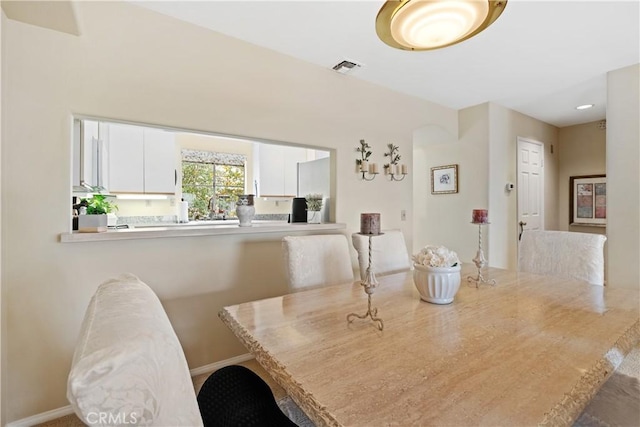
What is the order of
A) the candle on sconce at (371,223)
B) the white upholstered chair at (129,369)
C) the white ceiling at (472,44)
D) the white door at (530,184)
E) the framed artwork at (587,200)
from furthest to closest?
the framed artwork at (587,200) → the white door at (530,184) → the white ceiling at (472,44) → the candle on sconce at (371,223) → the white upholstered chair at (129,369)

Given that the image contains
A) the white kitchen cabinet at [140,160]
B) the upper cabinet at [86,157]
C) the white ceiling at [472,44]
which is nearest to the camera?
the white ceiling at [472,44]

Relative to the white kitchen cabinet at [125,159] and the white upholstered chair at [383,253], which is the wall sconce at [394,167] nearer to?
the white upholstered chair at [383,253]

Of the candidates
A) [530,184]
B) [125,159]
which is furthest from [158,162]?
[530,184]

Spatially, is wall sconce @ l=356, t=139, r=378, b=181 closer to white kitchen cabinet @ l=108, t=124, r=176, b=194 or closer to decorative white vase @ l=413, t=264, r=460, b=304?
decorative white vase @ l=413, t=264, r=460, b=304

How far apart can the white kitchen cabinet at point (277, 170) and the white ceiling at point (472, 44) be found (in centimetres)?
265

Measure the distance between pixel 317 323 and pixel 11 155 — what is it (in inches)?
71.3

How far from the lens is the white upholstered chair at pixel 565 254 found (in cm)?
197

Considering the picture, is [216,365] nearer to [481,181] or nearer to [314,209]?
[314,209]

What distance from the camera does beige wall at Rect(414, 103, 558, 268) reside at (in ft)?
12.1

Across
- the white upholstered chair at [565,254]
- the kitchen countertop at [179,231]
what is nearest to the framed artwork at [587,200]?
the white upholstered chair at [565,254]

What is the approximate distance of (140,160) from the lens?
13.1 ft

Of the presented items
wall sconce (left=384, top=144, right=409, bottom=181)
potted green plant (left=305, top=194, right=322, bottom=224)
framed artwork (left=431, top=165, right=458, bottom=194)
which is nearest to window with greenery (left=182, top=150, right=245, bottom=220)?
potted green plant (left=305, top=194, right=322, bottom=224)

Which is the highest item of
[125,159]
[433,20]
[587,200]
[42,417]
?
[433,20]

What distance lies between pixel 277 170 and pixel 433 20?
4.22 m
